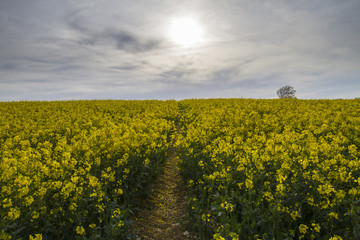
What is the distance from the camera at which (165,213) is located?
7.30 metres

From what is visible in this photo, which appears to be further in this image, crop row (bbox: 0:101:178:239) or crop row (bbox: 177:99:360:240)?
crop row (bbox: 0:101:178:239)

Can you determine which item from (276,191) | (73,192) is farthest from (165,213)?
(276,191)

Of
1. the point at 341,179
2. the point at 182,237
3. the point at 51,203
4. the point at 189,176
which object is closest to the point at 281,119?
the point at 189,176

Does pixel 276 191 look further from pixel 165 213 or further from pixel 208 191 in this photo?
pixel 165 213

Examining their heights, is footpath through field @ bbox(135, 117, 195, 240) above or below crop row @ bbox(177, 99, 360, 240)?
below

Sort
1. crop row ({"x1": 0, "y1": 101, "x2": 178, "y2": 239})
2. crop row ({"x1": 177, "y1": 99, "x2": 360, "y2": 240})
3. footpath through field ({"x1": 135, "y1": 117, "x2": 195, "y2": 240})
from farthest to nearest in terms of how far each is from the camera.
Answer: footpath through field ({"x1": 135, "y1": 117, "x2": 195, "y2": 240}), crop row ({"x1": 0, "y1": 101, "x2": 178, "y2": 239}), crop row ({"x1": 177, "y1": 99, "x2": 360, "y2": 240})

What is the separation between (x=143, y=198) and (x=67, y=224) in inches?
124

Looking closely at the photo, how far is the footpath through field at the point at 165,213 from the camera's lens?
6.21 meters

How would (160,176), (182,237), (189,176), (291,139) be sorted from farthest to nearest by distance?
(160,176), (189,176), (291,139), (182,237)

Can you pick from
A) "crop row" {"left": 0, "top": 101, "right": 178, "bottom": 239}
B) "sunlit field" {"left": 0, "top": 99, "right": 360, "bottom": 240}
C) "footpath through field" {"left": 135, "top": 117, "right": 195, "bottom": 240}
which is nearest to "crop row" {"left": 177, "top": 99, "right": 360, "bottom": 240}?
"sunlit field" {"left": 0, "top": 99, "right": 360, "bottom": 240}

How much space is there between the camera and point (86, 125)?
14.0 metres

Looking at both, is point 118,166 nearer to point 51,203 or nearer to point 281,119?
point 51,203

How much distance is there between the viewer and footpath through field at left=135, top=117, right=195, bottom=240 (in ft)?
20.4

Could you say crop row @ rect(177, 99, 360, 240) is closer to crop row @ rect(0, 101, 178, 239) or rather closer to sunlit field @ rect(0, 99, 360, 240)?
sunlit field @ rect(0, 99, 360, 240)
